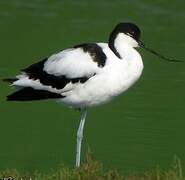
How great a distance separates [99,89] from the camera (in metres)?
8.74

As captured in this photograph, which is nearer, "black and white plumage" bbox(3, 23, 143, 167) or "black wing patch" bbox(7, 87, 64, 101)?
"black and white plumage" bbox(3, 23, 143, 167)

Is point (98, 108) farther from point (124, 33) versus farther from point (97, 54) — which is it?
point (97, 54)

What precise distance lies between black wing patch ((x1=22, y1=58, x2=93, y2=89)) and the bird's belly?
0.27ft

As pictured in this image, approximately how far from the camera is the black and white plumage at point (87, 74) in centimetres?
874

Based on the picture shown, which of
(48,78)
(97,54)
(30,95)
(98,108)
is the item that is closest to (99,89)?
(97,54)

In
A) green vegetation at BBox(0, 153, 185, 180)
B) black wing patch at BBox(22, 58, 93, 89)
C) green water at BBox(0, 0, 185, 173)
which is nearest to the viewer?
green vegetation at BBox(0, 153, 185, 180)

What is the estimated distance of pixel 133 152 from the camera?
10492 mm

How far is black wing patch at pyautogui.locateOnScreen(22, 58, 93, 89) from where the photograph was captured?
8.87 m

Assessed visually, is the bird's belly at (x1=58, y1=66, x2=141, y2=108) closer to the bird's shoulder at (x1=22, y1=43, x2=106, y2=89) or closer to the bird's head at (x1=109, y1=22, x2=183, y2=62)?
the bird's shoulder at (x1=22, y1=43, x2=106, y2=89)

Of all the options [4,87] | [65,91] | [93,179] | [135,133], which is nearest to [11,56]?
[4,87]

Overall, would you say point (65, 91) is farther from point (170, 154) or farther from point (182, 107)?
point (182, 107)

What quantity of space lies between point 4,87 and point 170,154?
3354 millimetres

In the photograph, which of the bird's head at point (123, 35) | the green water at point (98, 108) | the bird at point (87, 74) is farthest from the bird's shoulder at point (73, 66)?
the green water at point (98, 108)

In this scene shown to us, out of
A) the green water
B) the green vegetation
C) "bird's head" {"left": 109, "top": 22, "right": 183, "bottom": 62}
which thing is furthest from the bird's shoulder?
the green vegetation
